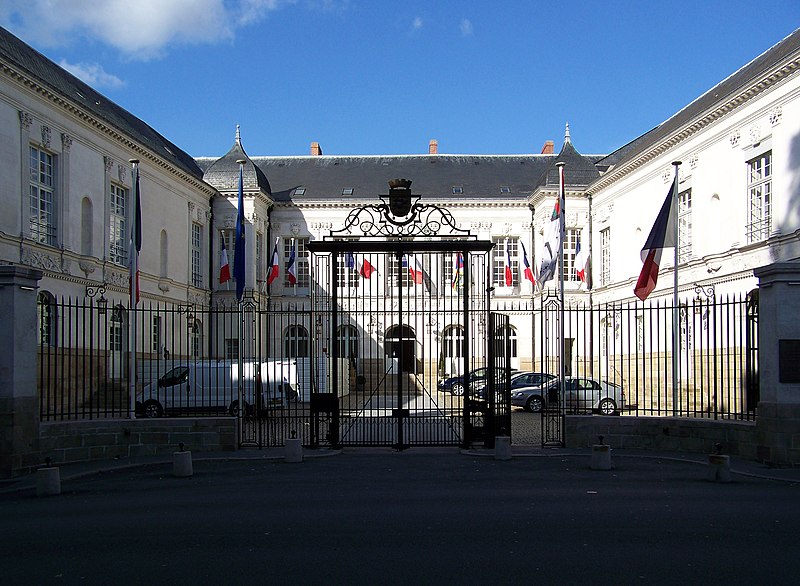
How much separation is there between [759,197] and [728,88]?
6463mm

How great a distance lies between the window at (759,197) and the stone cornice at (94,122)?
22214 millimetres

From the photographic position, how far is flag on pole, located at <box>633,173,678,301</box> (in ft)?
57.7

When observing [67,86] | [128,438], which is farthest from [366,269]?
[128,438]

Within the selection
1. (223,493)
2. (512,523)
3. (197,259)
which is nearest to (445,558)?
(512,523)

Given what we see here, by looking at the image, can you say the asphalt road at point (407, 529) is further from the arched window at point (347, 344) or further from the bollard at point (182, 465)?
the arched window at point (347, 344)

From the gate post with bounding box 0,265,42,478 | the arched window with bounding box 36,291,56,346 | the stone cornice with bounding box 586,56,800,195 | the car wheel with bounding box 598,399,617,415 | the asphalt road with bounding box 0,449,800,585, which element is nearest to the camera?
the asphalt road with bounding box 0,449,800,585

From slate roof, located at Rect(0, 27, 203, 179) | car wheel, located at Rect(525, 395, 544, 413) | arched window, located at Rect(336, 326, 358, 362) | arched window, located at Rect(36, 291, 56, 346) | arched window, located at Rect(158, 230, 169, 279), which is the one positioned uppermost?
slate roof, located at Rect(0, 27, 203, 179)

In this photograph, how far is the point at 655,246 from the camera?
59.5ft

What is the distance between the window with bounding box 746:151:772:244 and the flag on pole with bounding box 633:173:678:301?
324 inches

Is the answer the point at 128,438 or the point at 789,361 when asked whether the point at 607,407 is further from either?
the point at 128,438

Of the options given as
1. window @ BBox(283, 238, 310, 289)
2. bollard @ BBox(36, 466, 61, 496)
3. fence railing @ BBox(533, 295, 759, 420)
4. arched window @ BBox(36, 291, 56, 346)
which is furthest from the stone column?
window @ BBox(283, 238, 310, 289)

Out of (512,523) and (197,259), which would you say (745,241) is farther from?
(197,259)

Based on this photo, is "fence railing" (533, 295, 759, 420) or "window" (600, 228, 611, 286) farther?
"window" (600, 228, 611, 286)

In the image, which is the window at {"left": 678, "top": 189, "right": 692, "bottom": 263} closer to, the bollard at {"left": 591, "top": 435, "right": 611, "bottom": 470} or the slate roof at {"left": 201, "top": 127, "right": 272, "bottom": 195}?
the bollard at {"left": 591, "top": 435, "right": 611, "bottom": 470}
